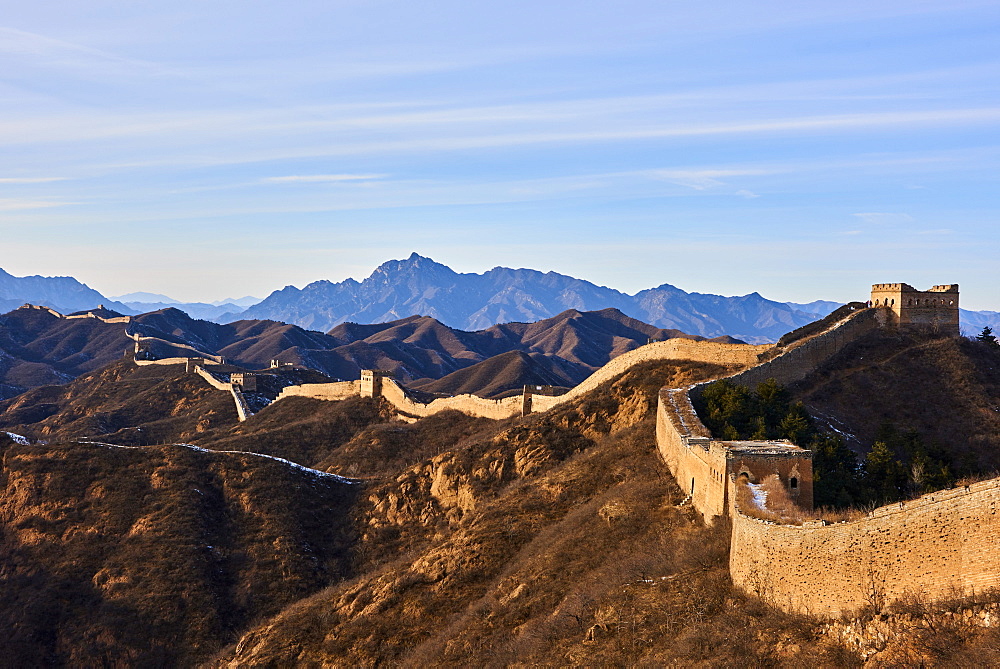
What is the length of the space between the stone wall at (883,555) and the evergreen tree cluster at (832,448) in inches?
245

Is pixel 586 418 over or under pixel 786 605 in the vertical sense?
over

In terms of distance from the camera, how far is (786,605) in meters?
21.4

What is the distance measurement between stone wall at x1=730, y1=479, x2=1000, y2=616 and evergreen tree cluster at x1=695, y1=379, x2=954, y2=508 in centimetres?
621

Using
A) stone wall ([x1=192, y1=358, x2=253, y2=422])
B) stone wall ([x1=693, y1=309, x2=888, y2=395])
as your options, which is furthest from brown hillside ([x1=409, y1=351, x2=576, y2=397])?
stone wall ([x1=693, y1=309, x2=888, y2=395])

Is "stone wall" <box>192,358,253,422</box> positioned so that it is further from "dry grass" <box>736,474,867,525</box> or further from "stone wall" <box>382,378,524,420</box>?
"dry grass" <box>736,474,867,525</box>

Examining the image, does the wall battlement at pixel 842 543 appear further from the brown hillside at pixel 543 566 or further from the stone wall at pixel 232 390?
the stone wall at pixel 232 390

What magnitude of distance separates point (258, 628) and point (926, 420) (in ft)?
90.9

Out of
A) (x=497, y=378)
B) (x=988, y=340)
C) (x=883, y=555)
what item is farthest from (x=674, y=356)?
(x=497, y=378)

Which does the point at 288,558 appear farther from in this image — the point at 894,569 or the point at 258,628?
the point at 894,569

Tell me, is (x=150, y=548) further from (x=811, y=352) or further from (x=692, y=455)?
(x=811, y=352)

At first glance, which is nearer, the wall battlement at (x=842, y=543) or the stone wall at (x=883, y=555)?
the stone wall at (x=883, y=555)

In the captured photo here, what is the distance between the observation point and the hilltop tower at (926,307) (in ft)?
155

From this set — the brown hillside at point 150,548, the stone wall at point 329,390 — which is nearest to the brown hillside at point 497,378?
the stone wall at point 329,390

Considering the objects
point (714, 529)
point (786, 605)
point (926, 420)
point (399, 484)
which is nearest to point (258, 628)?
point (399, 484)
